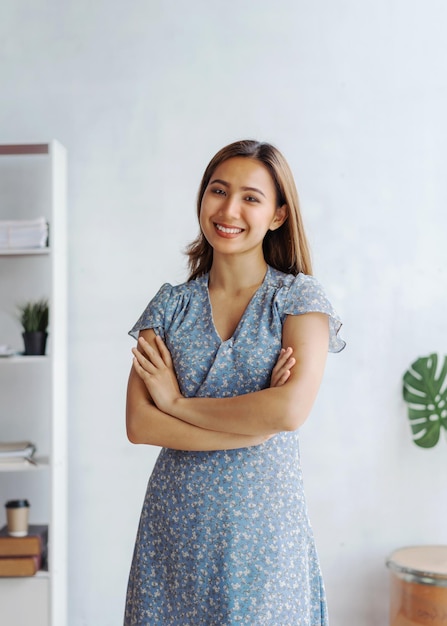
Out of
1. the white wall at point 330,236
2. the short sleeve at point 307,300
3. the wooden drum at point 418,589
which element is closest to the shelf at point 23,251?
the white wall at point 330,236

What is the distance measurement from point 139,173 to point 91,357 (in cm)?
77

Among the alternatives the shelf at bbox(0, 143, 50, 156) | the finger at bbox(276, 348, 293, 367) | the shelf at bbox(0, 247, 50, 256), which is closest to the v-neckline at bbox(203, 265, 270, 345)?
the finger at bbox(276, 348, 293, 367)

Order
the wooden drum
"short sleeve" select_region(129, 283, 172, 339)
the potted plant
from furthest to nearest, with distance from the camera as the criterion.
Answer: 1. the potted plant
2. the wooden drum
3. "short sleeve" select_region(129, 283, 172, 339)

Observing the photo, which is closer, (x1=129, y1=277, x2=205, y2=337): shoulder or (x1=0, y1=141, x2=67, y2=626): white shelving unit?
(x1=129, y1=277, x2=205, y2=337): shoulder

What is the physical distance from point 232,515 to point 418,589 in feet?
4.84

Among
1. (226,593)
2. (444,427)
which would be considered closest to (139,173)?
(444,427)

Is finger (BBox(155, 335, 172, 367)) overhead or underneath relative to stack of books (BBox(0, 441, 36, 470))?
overhead

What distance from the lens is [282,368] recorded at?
65.9 inches

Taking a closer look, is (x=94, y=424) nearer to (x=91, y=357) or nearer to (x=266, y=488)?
(x=91, y=357)

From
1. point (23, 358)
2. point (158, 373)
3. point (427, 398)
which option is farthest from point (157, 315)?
point (427, 398)

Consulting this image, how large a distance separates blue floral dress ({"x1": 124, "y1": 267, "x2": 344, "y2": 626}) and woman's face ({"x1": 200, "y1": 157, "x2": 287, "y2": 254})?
12 cm

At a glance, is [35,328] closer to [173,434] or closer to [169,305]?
[169,305]

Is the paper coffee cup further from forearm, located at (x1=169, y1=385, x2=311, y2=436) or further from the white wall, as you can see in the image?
forearm, located at (x1=169, y1=385, x2=311, y2=436)

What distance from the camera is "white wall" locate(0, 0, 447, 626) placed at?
3.37 m
